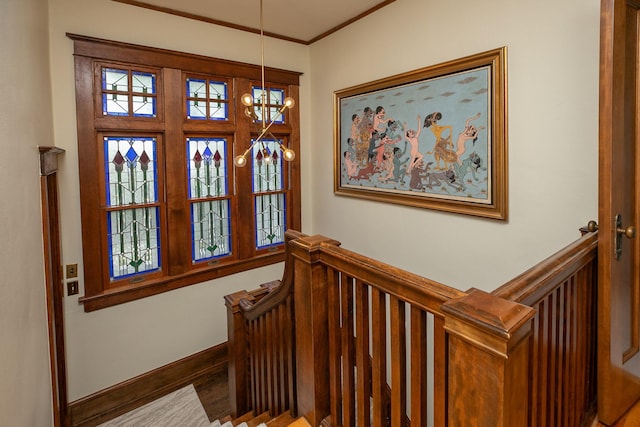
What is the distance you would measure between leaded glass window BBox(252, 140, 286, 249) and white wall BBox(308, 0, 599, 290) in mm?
1156

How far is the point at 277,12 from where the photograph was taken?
312 cm

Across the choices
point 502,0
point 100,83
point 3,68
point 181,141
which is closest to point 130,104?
point 100,83

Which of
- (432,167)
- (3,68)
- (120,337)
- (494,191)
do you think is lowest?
(120,337)

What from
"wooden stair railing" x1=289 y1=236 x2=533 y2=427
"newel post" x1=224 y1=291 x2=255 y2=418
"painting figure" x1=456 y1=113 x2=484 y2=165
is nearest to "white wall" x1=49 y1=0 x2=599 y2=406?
"painting figure" x1=456 y1=113 x2=484 y2=165

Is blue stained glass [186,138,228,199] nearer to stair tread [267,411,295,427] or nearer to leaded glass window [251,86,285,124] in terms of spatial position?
leaded glass window [251,86,285,124]

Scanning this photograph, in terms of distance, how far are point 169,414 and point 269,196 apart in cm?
219

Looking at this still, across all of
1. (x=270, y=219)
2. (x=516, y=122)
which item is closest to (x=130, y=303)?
(x=270, y=219)

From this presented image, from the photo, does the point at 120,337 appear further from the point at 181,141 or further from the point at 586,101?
the point at 586,101

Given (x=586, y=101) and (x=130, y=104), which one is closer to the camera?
(x=586, y=101)

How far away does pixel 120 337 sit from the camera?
297cm

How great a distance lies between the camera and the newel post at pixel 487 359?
711 millimetres

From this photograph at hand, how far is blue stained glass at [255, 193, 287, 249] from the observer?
3783mm

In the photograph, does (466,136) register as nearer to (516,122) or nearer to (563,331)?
(516,122)

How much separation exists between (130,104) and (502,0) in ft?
9.29
